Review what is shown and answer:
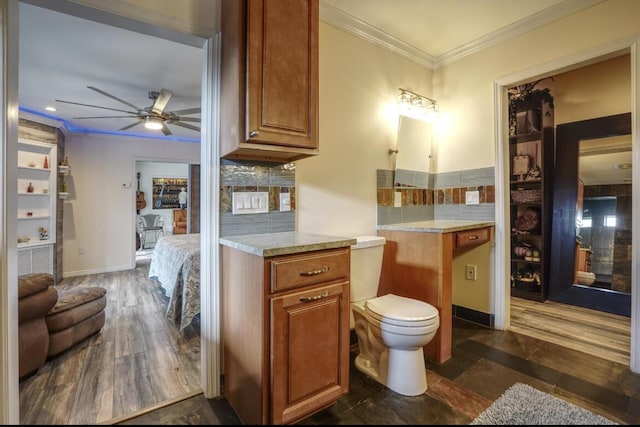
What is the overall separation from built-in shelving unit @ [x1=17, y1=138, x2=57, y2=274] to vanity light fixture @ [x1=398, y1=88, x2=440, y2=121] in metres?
4.61

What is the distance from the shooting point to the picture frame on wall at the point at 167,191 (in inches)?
318

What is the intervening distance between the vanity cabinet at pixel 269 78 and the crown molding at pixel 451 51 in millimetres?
614

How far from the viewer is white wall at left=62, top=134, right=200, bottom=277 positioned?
4574 mm

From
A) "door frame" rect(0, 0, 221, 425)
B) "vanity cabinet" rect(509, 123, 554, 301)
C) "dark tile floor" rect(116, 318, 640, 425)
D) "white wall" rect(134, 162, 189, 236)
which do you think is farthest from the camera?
"white wall" rect(134, 162, 189, 236)

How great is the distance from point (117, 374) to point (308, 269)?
1565 millimetres

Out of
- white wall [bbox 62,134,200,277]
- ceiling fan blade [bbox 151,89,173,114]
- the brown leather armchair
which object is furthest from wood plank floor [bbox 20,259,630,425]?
ceiling fan blade [bbox 151,89,173,114]

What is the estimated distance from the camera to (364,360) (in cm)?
194

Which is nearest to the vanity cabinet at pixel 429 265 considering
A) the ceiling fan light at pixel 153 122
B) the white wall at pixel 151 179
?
the ceiling fan light at pixel 153 122

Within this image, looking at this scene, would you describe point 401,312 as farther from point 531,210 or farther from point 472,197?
point 531,210

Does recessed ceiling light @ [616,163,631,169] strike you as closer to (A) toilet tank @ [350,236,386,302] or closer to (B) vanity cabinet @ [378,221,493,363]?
(B) vanity cabinet @ [378,221,493,363]

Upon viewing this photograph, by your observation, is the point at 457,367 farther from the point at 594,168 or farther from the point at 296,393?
the point at 594,168

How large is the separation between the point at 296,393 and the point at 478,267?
198 cm

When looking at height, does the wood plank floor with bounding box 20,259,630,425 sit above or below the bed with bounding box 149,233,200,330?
below

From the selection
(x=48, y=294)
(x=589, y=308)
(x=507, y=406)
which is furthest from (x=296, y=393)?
(x=589, y=308)
